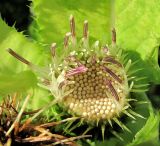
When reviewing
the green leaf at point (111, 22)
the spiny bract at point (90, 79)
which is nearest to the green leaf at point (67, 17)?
the green leaf at point (111, 22)

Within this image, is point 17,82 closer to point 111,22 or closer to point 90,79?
point 90,79

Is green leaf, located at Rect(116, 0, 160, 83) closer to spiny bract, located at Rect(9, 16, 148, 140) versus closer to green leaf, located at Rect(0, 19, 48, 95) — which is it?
spiny bract, located at Rect(9, 16, 148, 140)

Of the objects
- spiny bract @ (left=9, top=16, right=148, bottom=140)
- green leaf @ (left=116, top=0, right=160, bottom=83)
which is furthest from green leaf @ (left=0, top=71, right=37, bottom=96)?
green leaf @ (left=116, top=0, right=160, bottom=83)

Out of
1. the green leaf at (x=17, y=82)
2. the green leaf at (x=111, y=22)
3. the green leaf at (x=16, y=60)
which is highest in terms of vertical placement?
the green leaf at (x=111, y=22)

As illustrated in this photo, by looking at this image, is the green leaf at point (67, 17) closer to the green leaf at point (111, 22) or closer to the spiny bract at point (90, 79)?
the green leaf at point (111, 22)

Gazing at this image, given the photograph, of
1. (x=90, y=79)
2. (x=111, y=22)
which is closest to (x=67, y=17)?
(x=111, y=22)

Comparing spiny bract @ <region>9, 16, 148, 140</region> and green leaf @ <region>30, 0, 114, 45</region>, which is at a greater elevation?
green leaf @ <region>30, 0, 114, 45</region>

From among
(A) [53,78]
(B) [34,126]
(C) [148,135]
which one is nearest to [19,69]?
(A) [53,78]
